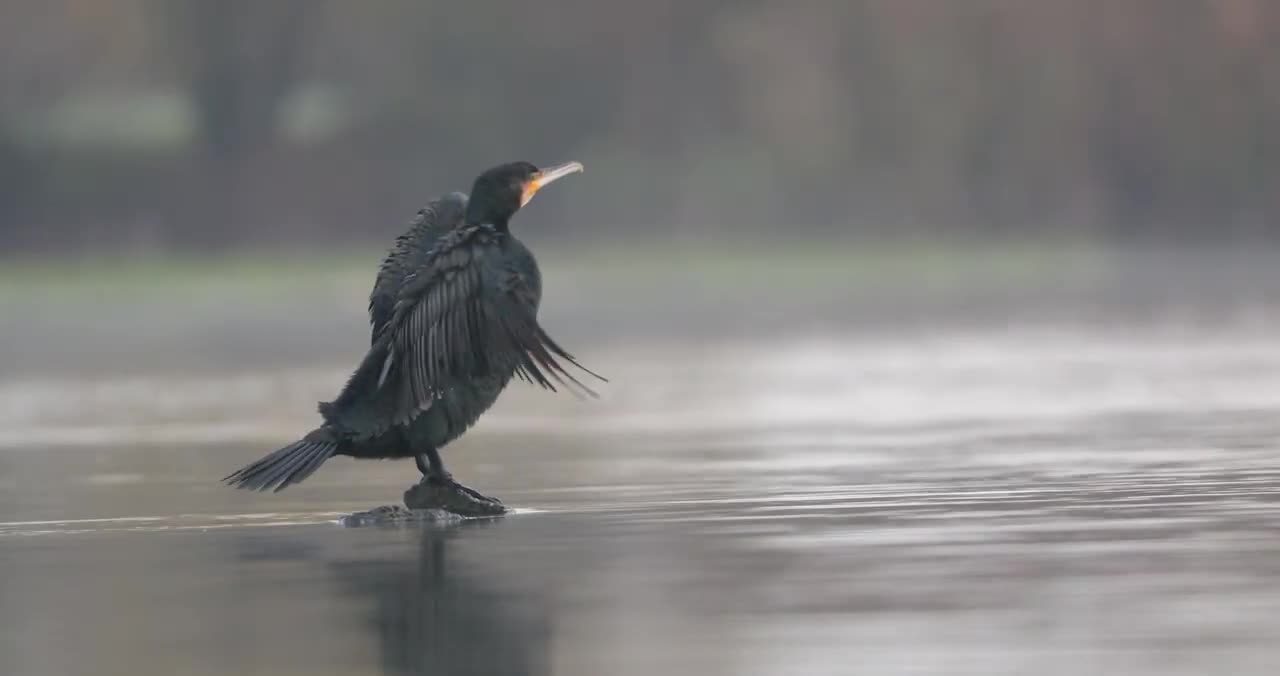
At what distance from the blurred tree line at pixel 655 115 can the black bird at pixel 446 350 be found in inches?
1167

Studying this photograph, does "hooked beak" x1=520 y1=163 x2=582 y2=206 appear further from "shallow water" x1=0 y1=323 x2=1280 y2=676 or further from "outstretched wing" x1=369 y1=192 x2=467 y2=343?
"shallow water" x1=0 y1=323 x2=1280 y2=676

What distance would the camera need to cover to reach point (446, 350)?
937 centimetres

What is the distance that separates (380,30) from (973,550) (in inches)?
1437

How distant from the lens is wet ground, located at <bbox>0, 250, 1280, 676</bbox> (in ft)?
21.5

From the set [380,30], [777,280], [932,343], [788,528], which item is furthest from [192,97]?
[788,528]

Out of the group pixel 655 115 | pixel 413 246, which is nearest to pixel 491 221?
pixel 413 246

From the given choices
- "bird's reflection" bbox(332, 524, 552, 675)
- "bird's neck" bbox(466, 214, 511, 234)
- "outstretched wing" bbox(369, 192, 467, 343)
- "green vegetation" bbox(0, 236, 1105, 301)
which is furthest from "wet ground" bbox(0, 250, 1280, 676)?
"green vegetation" bbox(0, 236, 1105, 301)

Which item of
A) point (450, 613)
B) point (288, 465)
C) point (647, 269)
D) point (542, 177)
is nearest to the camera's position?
point (450, 613)

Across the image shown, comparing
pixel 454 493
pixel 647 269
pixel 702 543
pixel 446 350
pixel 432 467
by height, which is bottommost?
pixel 702 543

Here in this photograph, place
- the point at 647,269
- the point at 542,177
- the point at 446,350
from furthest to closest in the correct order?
the point at 647,269, the point at 542,177, the point at 446,350

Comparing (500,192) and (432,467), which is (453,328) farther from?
(432,467)

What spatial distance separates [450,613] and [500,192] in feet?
8.76

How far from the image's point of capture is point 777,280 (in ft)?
115

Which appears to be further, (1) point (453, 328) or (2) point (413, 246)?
(2) point (413, 246)
